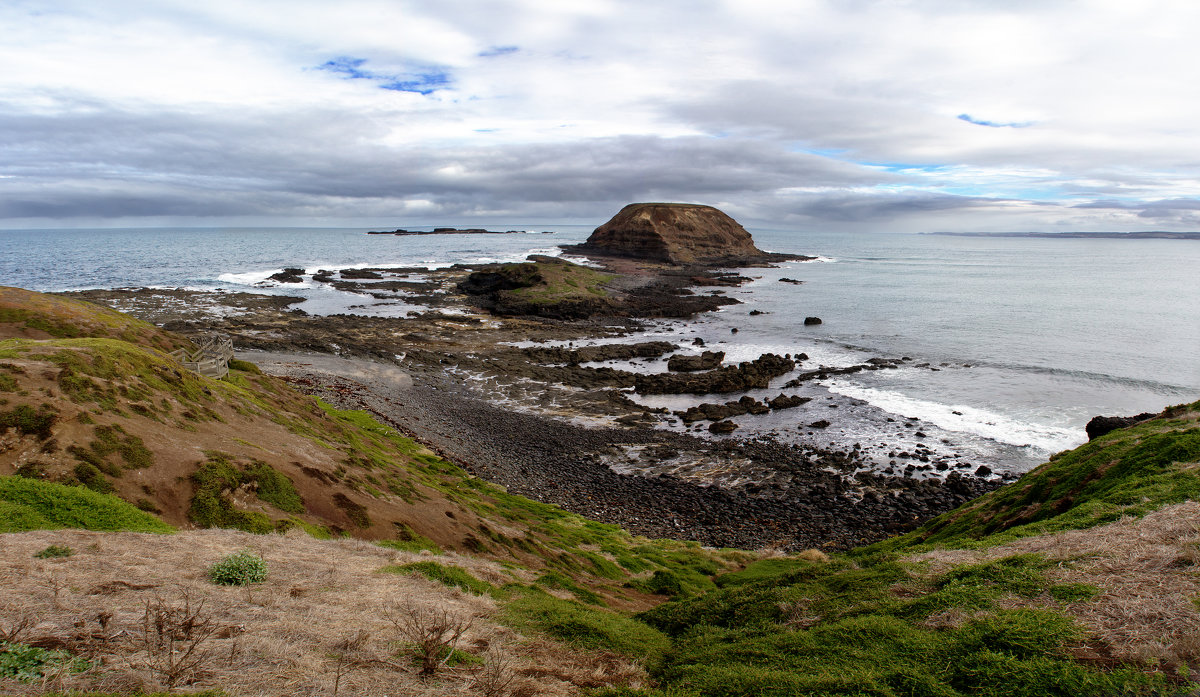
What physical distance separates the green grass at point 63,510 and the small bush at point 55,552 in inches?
45.0

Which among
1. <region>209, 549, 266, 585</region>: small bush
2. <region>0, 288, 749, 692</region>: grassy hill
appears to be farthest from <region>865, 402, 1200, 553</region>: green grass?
<region>209, 549, 266, 585</region>: small bush

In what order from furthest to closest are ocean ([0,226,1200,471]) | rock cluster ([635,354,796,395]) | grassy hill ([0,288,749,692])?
rock cluster ([635,354,796,395]), ocean ([0,226,1200,471]), grassy hill ([0,288,749,692])

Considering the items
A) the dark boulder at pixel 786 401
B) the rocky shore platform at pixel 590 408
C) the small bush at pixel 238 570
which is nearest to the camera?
the small bush at pixel 238 570

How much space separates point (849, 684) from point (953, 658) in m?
1.33

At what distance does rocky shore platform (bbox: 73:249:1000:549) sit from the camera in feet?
74.1

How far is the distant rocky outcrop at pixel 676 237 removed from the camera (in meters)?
136

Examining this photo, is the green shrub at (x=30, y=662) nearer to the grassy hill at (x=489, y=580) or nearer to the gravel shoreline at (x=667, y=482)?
the grassy hill at (x=489, y=580)

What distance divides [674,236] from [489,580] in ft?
442

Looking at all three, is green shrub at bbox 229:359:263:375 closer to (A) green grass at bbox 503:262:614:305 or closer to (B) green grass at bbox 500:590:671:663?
(B) green grass at bbox 500:590:671:663

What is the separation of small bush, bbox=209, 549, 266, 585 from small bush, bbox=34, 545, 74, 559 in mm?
1750

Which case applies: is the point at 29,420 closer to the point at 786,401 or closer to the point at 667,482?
the point at 667,482

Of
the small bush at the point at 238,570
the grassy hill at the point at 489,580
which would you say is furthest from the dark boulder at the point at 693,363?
the small bush at the point at 238,570

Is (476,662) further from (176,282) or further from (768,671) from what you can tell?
(176,282)

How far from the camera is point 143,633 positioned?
6.20m
